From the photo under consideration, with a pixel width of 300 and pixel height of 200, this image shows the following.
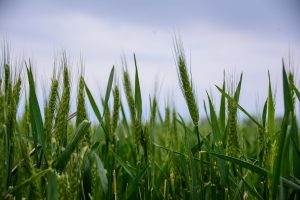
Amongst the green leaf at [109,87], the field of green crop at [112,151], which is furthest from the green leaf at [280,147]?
the green leaf at [109,87]

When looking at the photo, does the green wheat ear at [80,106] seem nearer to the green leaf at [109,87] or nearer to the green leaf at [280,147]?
the green leaf at [109,87]

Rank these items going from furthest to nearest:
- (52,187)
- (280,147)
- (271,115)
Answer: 1. (271,115)
2. (280,147)
3. (52,187)

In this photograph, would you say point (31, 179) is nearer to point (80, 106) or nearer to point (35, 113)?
point (35, 113)

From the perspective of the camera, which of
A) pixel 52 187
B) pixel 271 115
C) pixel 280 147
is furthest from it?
pixel 271 115

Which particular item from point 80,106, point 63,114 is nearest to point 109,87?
point 80,106

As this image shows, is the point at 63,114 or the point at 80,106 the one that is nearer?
the point at 63,114

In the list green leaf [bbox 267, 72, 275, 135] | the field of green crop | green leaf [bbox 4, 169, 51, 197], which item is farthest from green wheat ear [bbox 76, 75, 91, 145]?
green leaf [bbox 267, 72, 275, 135]

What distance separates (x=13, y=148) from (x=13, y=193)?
0.17m

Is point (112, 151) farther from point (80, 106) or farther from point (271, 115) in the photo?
point (271, 115)

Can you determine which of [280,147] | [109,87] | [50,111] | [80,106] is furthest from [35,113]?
[280,147]

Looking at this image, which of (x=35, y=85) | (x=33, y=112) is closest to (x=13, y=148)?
(x=33, y=112)

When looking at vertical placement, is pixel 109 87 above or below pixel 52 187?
above

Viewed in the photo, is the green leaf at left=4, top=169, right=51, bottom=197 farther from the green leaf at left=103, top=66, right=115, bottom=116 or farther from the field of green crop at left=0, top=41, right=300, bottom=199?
the green leaf at left=103, top=66, right=115, bottom=116

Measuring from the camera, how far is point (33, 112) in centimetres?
124
